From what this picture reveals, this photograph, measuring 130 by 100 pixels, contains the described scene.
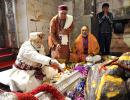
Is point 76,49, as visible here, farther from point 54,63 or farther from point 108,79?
point 108,79

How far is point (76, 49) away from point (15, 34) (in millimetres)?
1628

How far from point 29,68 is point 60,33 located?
159cm

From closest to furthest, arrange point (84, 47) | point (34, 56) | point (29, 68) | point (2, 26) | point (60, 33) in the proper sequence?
point (34, 56)
point (29, 68)
point (60, 33)
point (84, 47)
point (2, 26)

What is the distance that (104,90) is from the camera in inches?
63.6

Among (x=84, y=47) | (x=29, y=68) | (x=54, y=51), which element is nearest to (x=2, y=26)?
(x=54, y=51)

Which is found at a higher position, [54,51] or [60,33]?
[60,33]

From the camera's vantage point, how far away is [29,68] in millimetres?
2455

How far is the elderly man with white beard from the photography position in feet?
7.53

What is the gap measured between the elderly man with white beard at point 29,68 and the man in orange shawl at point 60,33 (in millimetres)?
1291

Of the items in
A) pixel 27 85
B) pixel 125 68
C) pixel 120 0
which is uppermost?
pixel 120 0

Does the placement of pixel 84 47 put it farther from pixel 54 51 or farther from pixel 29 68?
pixel 29 68

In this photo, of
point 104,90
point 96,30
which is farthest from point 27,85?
point 96,30

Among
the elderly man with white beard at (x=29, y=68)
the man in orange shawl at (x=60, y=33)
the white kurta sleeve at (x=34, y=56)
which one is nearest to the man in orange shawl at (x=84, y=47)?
the man in orange shawl at (x=60, y=33)

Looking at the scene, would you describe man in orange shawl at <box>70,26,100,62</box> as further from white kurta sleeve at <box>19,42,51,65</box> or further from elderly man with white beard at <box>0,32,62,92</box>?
white kurta sleeve at <box>19,42,51,65</box>
